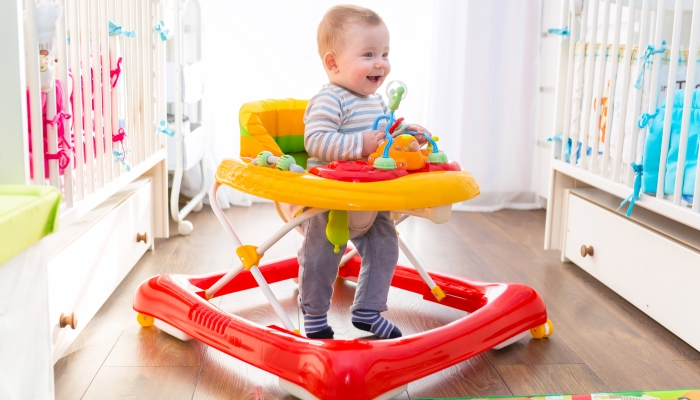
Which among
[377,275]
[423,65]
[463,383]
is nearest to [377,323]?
[377,275]

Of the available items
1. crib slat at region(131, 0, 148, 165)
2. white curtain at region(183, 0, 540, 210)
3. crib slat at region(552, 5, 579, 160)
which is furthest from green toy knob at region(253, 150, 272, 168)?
white curtain at region(183, 0, 540, 210)

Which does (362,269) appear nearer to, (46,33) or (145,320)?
(145,320)

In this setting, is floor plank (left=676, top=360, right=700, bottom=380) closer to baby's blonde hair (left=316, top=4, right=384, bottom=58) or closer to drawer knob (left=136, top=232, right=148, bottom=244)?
baby's blonde hair (left=316, top=4, right=384, bottom=58)

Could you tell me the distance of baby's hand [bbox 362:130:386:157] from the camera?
1296 millimetres

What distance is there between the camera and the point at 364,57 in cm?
135

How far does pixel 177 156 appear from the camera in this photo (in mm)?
2287

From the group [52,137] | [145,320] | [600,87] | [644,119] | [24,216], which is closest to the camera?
[24,216]

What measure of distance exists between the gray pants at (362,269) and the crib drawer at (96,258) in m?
0.45

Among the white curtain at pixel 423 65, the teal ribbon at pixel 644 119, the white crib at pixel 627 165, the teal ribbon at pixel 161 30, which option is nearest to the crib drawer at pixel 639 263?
the white crib at pixel 627 165

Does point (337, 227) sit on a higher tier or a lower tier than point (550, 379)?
higher

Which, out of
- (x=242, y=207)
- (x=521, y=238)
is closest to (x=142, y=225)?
(x=242, y=207)

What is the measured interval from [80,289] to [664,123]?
130 centimetres

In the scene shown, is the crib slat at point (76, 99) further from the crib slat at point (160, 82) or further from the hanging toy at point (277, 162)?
the crib slat at point (160, 82)

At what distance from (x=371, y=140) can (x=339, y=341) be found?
0.39 metres
